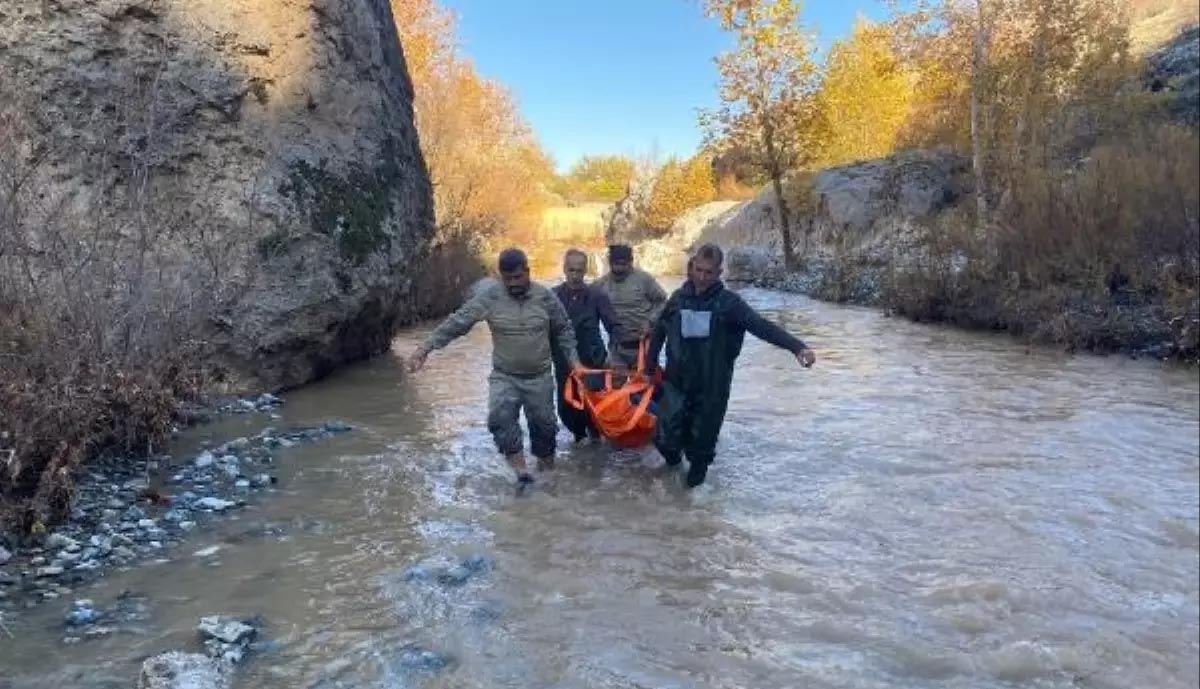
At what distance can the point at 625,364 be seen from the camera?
8.68 metres

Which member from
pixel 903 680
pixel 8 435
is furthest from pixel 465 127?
pixel 903 680

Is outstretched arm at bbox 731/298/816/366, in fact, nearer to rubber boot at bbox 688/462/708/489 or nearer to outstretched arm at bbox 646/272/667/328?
rubber boot at bbox 688/462/708/489

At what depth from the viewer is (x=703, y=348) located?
669cm

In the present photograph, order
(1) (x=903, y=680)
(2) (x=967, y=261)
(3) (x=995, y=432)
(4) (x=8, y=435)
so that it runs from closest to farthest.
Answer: (1) (x=903, y=680)
(4) (x=8, y=435)
(3) (x=995, y=432)
(2) (x=967, y=261)

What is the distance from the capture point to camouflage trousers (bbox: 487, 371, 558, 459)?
278 inches

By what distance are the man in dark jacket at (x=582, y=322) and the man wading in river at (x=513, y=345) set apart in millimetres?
871

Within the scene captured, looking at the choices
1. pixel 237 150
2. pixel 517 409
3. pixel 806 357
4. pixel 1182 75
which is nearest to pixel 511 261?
pixel 517 409

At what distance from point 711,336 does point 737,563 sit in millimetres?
1743

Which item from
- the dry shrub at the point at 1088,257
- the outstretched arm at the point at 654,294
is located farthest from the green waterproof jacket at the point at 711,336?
the dry shrub at the point at 1088,257

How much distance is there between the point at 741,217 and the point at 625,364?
30.6 meters

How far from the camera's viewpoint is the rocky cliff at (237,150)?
9.30 metres

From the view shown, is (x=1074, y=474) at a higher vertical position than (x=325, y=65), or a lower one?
lower

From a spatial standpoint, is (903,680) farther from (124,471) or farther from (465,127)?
(465,127)

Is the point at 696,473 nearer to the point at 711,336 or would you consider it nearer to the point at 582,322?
the point at 711,336
